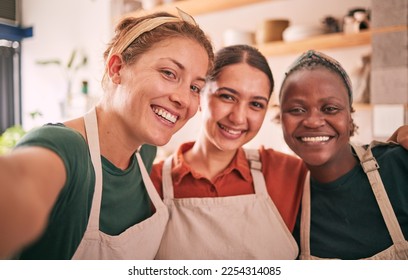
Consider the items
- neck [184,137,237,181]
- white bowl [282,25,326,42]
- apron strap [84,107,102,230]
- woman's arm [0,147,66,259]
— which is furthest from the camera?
white bowl [282,25,326,42]

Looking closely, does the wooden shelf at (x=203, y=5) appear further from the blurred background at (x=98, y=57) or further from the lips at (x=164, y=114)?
the lips at (x=164, y=114)

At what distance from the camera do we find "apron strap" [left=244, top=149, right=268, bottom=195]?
82 centimetres

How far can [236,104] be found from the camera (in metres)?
0.81

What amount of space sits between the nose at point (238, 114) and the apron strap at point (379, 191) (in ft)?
0.78

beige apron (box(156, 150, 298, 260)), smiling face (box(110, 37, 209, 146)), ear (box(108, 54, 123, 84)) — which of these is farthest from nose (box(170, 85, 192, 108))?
beige apron (box(156, 150, 298, 260))

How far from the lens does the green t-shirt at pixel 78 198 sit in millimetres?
504

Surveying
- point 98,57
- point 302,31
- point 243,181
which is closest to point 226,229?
point 243,181

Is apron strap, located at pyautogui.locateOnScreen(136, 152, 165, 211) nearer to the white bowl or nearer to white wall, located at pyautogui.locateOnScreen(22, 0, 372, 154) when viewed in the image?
white wall, located at pyautogui.locateOnScreen(22, 0, 372, 154)

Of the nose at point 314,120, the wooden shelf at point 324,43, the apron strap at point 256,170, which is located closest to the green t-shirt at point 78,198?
the apron strap at point 256,170

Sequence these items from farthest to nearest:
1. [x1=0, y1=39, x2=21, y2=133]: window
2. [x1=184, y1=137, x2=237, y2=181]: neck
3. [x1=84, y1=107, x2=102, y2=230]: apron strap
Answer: [x1=184, y1=137, x2=237, y2=181]: neck
[x1=0, y1=39, x2=21, y2=133]: window
[x1=84, y1=107, x2=102, y2=230]: apron strap

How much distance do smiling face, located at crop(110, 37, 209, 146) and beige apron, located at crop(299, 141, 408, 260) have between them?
A: 0.33 metres

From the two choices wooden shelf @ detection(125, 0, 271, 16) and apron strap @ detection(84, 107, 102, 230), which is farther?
wooden shelf @ detection(125, 0, 271, 16)

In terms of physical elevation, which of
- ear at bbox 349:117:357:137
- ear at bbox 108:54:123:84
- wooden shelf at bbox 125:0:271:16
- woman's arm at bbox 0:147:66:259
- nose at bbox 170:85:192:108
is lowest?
woman's arm at bbox 0:147:66:259

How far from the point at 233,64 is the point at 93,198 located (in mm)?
399
